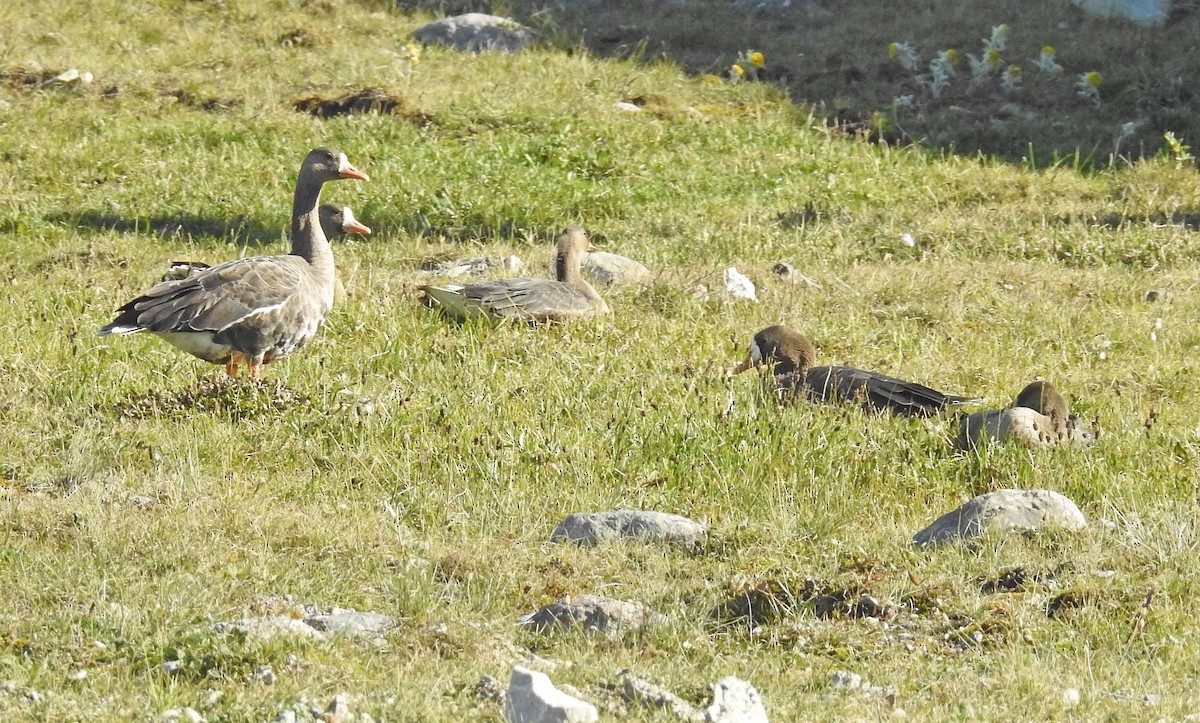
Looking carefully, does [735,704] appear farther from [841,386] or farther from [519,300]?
[519,300]

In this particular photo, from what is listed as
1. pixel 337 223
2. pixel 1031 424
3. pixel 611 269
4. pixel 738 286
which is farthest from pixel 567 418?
pixel 337 223

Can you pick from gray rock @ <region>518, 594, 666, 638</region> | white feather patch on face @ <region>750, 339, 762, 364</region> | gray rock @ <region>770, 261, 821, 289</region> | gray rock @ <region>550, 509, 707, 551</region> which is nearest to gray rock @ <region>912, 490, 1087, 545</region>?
gray rock @ <region>550, 509, 707, 551</region>

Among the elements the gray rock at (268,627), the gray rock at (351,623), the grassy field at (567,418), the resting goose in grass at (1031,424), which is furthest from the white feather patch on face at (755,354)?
the gray rock at (268,627)

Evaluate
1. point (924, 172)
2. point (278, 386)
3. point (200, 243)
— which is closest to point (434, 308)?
point (278, 386)

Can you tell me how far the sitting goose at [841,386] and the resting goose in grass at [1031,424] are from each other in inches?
9.9

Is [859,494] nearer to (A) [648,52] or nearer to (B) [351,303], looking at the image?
(B) [351,303]

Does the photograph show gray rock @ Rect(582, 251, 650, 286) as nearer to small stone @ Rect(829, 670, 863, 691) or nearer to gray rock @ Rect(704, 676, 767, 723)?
small stone @ Rect(829, 670, 863, 691)

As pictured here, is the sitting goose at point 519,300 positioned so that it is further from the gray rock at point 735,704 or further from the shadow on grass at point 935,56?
the shadow on grass at point 935,56

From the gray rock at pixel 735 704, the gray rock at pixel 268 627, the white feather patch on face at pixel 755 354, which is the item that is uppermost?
the gray rock at pixel 735 704

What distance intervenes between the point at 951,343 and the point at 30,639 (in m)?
6.56

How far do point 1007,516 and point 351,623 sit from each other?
2745mm

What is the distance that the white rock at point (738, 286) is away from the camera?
10.9 metres

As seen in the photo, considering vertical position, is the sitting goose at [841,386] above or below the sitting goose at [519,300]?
above

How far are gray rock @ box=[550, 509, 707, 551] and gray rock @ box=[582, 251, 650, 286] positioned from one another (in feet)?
16.4
